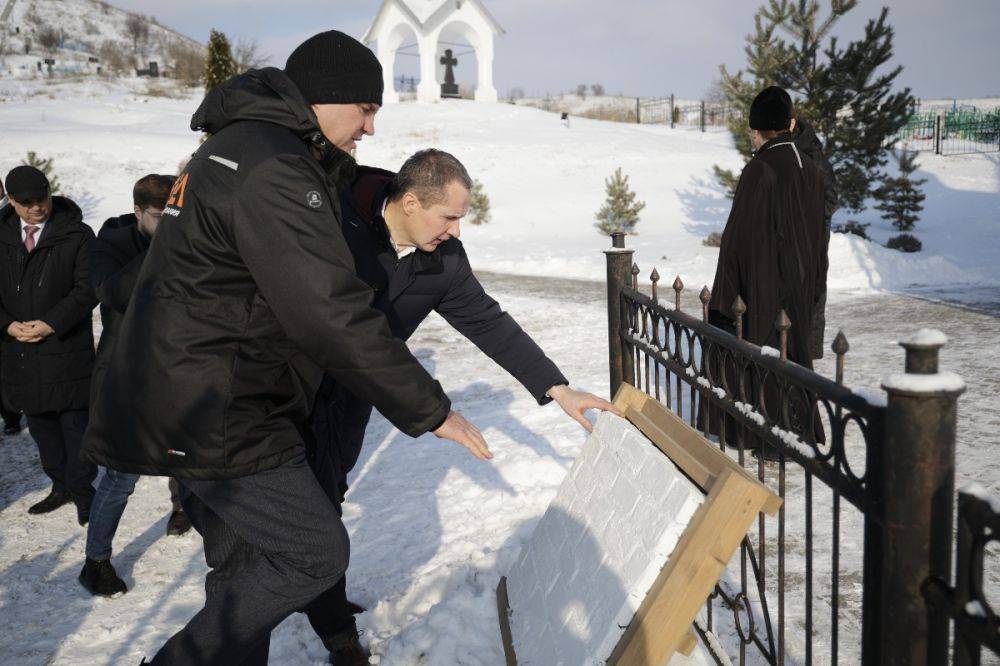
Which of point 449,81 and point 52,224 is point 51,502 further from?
point 449,81

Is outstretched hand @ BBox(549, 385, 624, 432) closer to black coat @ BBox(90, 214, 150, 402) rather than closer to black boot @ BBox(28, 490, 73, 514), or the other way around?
black coat @ BBox(90, 214, 150, 402)

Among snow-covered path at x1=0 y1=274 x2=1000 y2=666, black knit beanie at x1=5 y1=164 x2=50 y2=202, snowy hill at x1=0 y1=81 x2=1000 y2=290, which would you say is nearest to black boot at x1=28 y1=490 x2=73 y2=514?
snow-covered path at x1=0 y1=274 x2=1000 y2=666

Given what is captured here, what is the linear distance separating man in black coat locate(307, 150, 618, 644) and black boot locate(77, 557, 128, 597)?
1.23 meters

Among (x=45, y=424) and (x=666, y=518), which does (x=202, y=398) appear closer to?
(x=666, y=518)

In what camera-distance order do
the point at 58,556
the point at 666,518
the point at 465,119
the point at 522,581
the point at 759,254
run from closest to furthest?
the point at 666,518, the point at 522,581, the point at 58,556, the point at 759,254, the point at 465,119

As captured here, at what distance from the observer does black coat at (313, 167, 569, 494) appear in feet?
8.77

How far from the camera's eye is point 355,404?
10.2 ft

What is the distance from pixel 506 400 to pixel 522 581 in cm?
338

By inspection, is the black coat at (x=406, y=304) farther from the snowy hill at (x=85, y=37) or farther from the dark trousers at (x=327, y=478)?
the snowy hill at (x=85, y=37)

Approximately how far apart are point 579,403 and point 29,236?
3.35 metres

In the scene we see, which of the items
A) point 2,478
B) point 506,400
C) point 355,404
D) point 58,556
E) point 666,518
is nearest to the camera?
point 666,518

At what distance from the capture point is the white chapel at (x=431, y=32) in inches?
1297

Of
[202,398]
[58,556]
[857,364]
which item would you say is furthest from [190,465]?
[857,364]

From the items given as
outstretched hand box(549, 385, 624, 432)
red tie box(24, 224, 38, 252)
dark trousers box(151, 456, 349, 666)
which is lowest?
dark trousers box(151, 456, 349, 666)
